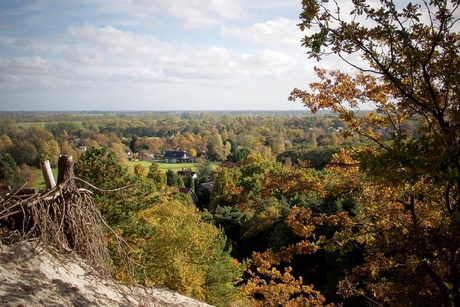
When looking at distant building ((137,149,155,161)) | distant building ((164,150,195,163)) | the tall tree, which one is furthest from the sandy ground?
distant building ((164,150,195,163))

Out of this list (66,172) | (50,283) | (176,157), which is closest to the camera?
(50,283)

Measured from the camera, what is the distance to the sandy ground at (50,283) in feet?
14.7

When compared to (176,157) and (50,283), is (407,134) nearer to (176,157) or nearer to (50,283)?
(50,283)

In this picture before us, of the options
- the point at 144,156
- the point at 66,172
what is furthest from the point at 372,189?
the point at 144,156

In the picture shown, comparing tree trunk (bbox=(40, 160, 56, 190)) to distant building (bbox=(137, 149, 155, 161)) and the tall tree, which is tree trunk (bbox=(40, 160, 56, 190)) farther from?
distant building (bbox=(137, 149, 155, 161))

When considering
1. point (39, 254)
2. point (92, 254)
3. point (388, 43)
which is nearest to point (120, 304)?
point (92, 254)

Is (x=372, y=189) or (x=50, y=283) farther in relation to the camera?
(x=372, y=189)

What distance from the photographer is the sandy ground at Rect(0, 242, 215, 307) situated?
14.7 feet

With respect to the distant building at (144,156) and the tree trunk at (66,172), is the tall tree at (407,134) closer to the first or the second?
the tree trunk at (66,172)

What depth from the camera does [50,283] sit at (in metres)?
4.93

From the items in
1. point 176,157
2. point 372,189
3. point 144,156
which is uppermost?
point 372,189

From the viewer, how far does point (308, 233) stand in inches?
272

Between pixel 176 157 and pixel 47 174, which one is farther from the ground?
pixel 47 174

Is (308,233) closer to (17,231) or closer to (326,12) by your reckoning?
(326,12)
